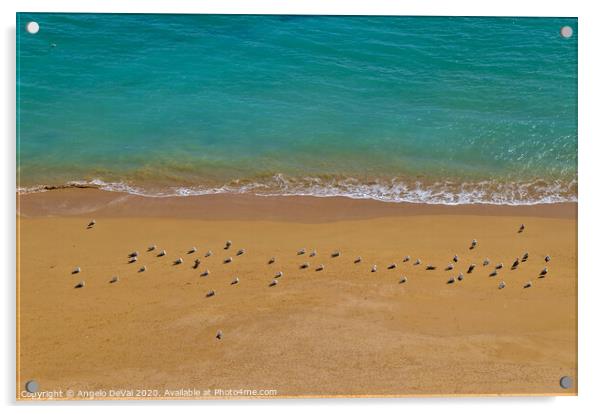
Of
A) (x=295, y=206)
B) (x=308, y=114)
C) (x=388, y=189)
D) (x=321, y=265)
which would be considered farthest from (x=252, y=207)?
(x=388, y=189)

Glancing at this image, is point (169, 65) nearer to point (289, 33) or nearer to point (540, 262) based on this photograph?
point (289, 33)

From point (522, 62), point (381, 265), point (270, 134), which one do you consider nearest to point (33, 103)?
point (270, 134)

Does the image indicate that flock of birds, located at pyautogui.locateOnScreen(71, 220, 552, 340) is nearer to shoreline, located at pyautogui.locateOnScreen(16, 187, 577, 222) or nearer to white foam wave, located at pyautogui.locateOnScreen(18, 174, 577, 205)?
shoreline, located at pyautogui.locateOnScreen(16, 187, 577, 222)

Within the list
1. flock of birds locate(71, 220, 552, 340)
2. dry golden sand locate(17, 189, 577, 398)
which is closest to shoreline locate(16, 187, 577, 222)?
dry golden sand locate(17, 189, 577, 398)

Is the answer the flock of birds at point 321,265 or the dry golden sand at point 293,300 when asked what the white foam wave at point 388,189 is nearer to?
the dry golden sand at point 293,300

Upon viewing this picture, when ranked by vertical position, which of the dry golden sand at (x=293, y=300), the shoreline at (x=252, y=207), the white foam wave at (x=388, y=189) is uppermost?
the white foam wave at (x=388, y=189)

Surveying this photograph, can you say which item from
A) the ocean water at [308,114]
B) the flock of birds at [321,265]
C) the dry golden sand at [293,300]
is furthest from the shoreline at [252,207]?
the flock of birds at [321,265]
